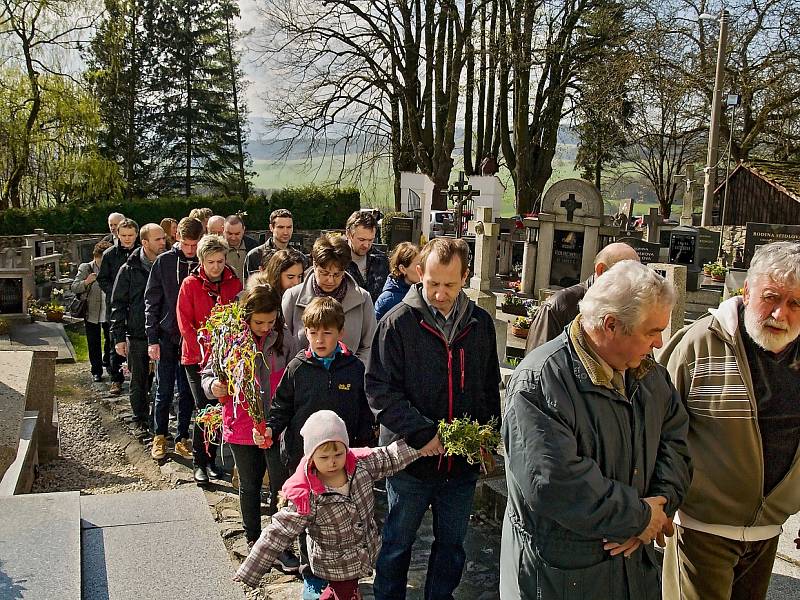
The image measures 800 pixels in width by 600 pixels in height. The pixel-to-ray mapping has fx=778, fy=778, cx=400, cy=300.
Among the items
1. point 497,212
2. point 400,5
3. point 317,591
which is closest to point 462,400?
point 317,591

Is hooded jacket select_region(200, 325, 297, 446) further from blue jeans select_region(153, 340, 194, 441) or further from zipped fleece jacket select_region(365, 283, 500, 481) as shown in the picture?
blue jeans select_region(153, 340, 194, 441)

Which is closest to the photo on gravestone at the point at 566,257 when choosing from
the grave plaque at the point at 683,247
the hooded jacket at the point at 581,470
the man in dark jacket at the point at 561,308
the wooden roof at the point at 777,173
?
the grave plaque at the point at 683,247

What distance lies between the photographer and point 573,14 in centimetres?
2605

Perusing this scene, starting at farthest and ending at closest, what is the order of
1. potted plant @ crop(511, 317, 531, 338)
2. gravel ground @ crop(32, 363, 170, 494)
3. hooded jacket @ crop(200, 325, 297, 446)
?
potted plant @ crop(511, 317, 531, 338), gravel ground @ crop(32, 363, 170, 494), hooded jacket @ crop(200, 325, 297, 446)

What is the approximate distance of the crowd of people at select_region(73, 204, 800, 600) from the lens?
242 cm

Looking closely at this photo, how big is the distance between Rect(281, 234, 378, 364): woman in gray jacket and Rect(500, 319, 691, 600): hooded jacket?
2.21 m

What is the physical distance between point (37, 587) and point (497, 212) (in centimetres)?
2020

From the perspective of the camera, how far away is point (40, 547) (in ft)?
11.4

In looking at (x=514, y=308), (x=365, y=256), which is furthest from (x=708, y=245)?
(x=365, y=256)

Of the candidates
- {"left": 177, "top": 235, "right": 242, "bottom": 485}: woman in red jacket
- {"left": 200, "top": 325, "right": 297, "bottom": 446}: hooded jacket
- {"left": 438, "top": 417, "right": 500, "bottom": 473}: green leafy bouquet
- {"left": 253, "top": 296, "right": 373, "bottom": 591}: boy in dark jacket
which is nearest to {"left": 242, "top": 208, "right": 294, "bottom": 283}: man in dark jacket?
{"left": 177, "top": 235, "right": 242, "bottom": 485}: woman in red jacket

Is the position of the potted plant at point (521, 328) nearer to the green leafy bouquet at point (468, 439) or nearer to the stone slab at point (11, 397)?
the stone slab at point (11, 397)

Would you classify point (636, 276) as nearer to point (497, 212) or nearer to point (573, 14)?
point (497, 212)

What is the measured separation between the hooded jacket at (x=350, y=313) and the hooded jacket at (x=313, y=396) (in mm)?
600

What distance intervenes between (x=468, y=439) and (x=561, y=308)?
83cm
